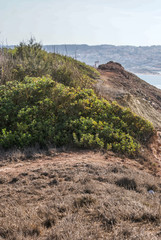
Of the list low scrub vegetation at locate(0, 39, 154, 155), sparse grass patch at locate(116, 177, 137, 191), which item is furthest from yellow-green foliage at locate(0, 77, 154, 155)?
sparse grass patch at locate(116, 177, 137, 191)

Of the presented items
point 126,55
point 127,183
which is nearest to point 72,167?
point 127,183

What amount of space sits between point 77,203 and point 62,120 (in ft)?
11.2

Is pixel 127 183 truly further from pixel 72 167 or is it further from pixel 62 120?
pixel 62 120

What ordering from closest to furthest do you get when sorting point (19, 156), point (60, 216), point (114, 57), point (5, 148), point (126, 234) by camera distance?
point (126, 234) < point (60, 216) < point (19, 156) < point (5, 148) < point (114, 57)

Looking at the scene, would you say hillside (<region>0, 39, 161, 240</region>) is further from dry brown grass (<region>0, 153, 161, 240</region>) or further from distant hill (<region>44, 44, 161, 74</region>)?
distant hill (<region>44, 44, 161, 74</region>)

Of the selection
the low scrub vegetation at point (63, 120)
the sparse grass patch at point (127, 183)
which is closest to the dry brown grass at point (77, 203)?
the sparse grass patch at point (127, 183)

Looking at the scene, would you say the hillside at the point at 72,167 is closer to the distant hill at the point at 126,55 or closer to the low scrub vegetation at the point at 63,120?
the low scrub vegetation at the point at 63,120

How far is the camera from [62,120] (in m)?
6.39

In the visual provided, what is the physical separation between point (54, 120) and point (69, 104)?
79cm

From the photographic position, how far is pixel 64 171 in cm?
445

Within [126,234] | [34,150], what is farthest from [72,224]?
[34,150]

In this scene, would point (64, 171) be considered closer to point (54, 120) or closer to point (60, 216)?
point (60, 216)

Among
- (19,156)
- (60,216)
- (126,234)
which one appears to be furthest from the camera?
(19,156)

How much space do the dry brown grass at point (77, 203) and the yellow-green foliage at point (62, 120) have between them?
3.39 feet
